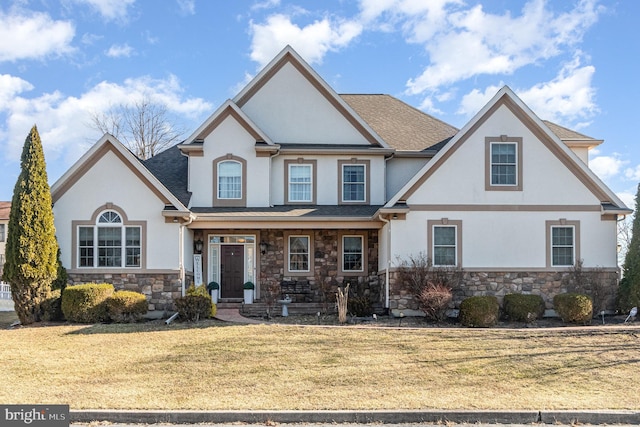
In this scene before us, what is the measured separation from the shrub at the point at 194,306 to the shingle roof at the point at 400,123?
894 cm

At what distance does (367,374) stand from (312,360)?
1468 mm

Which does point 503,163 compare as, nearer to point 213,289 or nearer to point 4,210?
point 213,289

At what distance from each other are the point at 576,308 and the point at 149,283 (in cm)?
1208

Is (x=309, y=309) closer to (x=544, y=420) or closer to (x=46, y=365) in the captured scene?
(x=46, y=365)

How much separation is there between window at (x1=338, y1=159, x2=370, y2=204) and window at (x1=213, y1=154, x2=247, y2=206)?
335 cm

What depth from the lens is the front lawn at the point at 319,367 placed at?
990 centimetres

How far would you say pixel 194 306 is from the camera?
57.4 ft

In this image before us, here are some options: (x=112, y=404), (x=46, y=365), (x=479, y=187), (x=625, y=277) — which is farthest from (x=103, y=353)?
(x=625, y=277)

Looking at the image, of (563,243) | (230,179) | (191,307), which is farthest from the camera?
(230,179)

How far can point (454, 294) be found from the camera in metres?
18.5

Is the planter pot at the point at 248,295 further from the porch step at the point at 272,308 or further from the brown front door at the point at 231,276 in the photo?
the brown front door at the point at 231,276

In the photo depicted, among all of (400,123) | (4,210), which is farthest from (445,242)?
(4,210)

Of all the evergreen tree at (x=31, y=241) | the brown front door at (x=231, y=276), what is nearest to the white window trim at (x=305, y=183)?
the brown front door at (x=231, y=276)

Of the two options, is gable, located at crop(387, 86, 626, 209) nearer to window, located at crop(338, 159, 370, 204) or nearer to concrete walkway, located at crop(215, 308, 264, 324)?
window, located at crop(338, 159, 370, 204)
